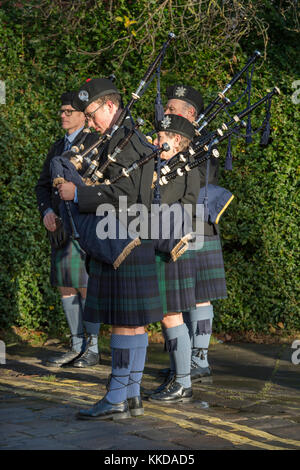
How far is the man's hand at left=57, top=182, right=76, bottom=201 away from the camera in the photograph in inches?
169

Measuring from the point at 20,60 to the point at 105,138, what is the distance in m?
4.31

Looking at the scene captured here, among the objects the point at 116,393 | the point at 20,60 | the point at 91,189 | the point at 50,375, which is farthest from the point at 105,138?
the point at 20,60

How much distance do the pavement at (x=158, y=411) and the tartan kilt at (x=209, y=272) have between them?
0.65 metres

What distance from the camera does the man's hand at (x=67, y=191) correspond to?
4.29 metres

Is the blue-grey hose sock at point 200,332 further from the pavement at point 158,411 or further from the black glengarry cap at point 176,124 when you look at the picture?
the black glengarry cap at point 176,124

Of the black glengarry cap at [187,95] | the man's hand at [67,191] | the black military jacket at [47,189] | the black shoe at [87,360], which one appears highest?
the black glengarry cap at [187,95]

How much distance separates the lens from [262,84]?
8016 mm

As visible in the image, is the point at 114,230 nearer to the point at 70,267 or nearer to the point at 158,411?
the point at 158,411

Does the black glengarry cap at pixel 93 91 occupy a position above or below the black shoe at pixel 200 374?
above

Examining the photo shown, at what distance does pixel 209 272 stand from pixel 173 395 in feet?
4.61

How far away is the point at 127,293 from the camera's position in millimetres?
4273

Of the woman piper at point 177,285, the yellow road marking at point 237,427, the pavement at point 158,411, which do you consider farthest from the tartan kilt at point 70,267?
the yellow road marking at point 237,427
